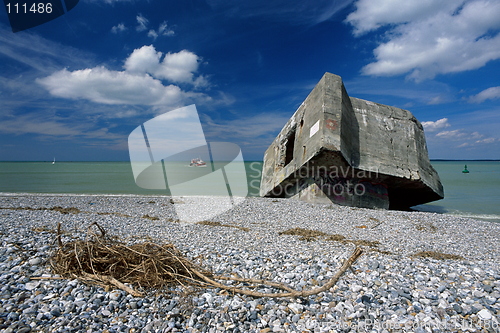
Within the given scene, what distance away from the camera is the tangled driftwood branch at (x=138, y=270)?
9.84ft

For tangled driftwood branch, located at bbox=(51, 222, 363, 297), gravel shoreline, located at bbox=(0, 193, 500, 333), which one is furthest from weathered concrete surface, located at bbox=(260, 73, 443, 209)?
tangled driftwood branch, located at bbox=(51, 222, 363, 297)

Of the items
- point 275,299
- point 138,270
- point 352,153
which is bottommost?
point 275,299

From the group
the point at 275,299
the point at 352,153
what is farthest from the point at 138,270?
the point at 352,153

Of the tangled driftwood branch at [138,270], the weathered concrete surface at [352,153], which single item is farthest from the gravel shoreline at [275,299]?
the weathered concrete surface at [352,153]

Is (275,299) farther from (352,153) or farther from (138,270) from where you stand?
(352,153)

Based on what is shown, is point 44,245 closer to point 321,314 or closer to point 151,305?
point 151,305

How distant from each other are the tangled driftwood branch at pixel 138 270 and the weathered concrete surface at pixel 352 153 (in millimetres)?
5677

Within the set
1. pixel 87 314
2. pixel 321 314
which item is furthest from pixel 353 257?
pixel 87 314

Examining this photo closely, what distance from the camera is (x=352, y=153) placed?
919 cm

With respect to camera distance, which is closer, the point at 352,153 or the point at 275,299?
the point at 275,299

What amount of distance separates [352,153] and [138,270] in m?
7.73

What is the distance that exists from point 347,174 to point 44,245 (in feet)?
27.3

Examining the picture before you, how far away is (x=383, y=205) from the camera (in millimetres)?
10352

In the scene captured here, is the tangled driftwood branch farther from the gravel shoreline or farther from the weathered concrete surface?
the weathered concrete surface
